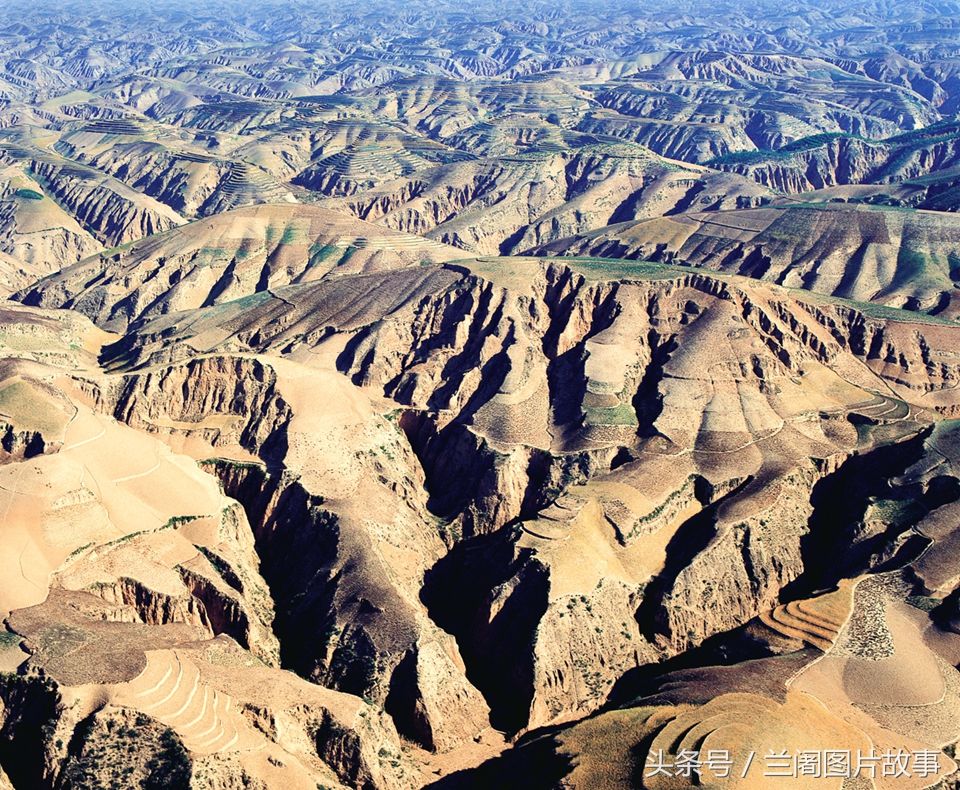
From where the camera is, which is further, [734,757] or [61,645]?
[61,645]

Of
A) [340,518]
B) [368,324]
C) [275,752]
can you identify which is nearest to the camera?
[275,752]

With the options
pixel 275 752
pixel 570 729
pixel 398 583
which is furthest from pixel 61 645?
pixel 570 729

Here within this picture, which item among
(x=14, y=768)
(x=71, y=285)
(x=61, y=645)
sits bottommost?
(x=71, y=285)

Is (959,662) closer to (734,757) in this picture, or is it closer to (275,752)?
(734,757)

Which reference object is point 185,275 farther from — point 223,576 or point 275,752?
point 275,752

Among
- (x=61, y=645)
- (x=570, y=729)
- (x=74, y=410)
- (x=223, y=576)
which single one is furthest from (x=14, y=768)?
(x=74, y=410)

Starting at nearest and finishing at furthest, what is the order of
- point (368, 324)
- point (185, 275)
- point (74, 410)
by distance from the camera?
point (74, 410), point (368, 324), point (185, 275)

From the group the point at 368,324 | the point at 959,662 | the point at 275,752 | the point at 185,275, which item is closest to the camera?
the point at 275,752

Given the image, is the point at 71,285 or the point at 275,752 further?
the point at 71,285

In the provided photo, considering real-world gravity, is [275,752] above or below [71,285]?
above
